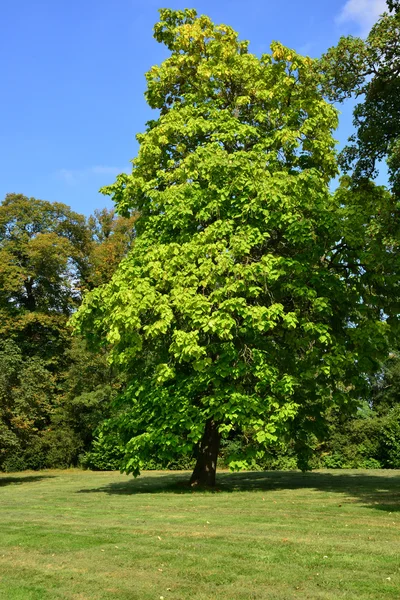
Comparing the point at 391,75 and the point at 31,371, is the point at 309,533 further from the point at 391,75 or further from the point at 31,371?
the point at 31,371

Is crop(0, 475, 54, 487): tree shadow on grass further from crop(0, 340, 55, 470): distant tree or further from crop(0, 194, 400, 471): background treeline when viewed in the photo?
crop(0, 340, 55, 470): distant tree

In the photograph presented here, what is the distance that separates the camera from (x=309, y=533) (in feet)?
29.5

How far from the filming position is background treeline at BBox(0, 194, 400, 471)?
2670 centimetres

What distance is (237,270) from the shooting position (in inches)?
583

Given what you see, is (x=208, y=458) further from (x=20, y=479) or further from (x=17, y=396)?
(x=20, y=479)

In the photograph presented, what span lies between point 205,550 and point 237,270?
323 inches

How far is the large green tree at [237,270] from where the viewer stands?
14977 mm

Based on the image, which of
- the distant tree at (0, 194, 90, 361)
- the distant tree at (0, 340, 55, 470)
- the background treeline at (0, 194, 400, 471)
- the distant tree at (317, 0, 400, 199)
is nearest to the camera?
the distant tree at (317, 0, 400, 199)

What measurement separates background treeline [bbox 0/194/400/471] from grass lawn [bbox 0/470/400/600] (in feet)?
42.4

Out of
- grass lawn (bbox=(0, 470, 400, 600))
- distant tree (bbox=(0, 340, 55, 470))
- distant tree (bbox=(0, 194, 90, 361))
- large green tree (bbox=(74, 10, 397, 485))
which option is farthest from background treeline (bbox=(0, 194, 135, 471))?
grass lawn (bbox=(0, 470, 400, 600))

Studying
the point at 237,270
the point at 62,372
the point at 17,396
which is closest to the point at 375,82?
the point at 237,270

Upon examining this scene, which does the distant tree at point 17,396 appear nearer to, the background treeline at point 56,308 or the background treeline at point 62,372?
the background treeline at point 62,372

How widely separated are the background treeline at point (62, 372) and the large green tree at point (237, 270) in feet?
32.3

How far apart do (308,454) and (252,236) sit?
7048 mm
